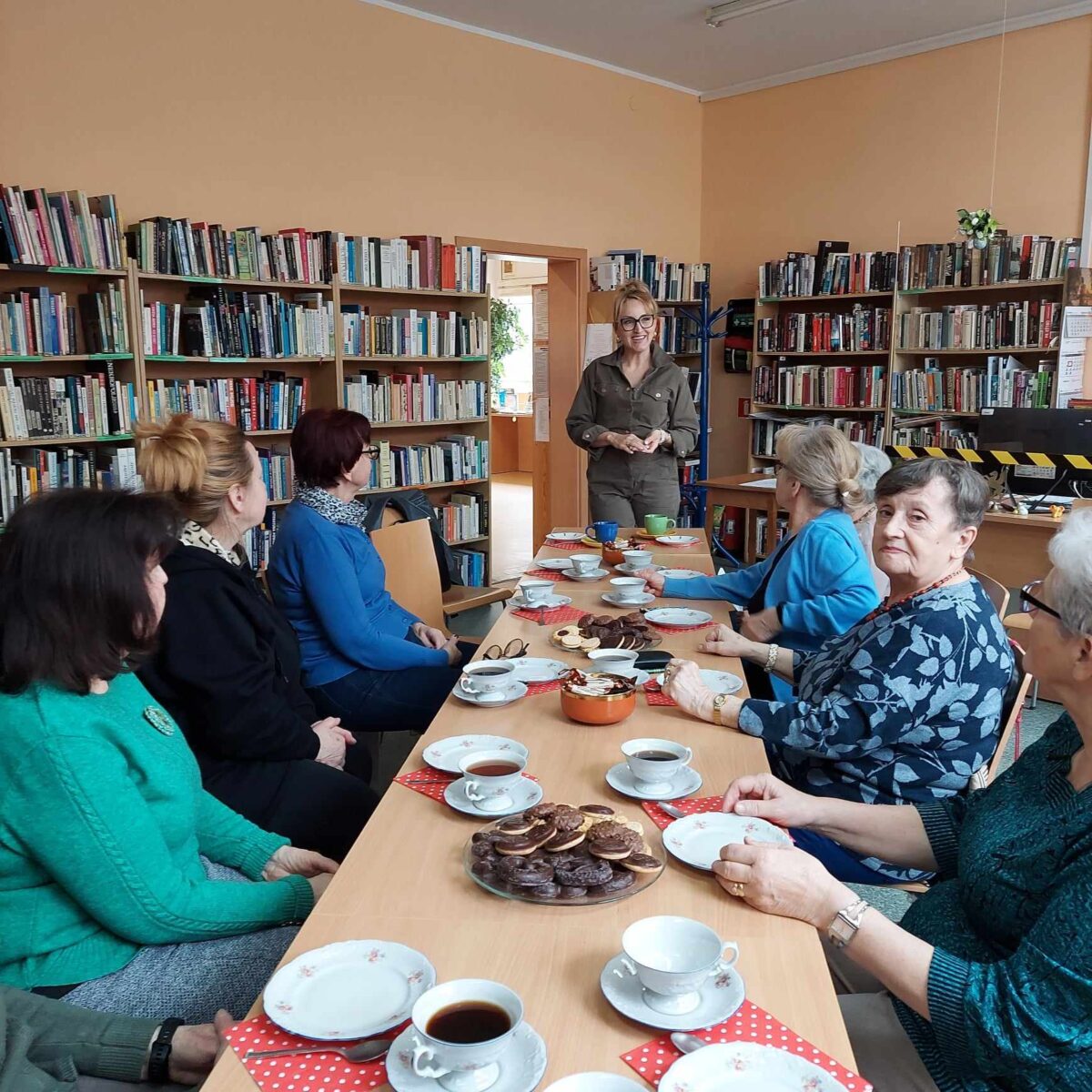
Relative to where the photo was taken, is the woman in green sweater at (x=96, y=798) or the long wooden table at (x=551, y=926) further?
the woman in green sweater at (x=96, y=798)

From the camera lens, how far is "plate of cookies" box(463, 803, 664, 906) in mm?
1196

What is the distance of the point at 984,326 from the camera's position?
233 inches

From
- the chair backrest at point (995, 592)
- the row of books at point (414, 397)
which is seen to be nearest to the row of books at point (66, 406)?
the row of books at point (414, 397)

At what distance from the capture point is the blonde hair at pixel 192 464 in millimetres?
2098

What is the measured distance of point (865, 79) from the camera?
6555 millimetres

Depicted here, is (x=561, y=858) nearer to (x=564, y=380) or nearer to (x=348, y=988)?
(x=348, y=988)

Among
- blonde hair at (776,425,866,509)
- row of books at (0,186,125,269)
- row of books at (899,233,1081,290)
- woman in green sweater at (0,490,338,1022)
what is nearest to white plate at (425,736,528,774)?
woman in green sweater at (0,490,338,1022)

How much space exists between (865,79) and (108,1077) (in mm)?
7286

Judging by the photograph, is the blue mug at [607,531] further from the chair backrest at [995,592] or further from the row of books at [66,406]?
the row of books at [66,406]

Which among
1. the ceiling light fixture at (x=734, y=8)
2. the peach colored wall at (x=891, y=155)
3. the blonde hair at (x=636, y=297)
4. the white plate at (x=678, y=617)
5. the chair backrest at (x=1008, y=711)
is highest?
the ceiling light fixture at (x=734, y=8)

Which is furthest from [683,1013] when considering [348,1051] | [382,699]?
[382,699]

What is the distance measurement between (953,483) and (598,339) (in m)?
5.20

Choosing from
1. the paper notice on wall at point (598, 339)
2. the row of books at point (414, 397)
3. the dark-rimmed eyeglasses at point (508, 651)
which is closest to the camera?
the dark-rimmed eyeglasses at point (508, 651)

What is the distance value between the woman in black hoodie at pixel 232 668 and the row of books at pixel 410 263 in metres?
3.13
